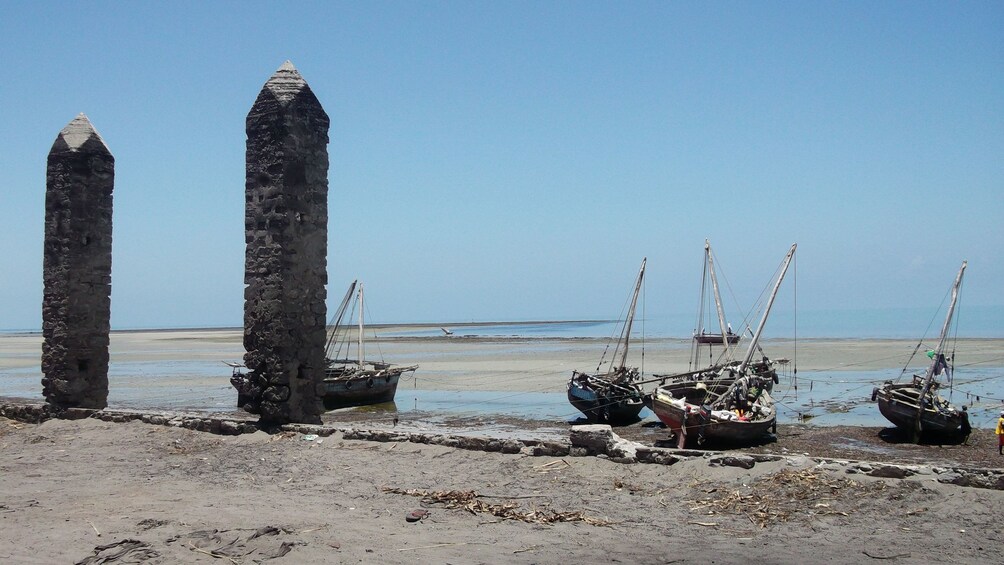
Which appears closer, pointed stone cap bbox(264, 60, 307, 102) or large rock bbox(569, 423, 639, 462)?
large rock bbox(569, 423, 639, 462)

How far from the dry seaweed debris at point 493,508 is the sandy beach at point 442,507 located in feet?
0.08

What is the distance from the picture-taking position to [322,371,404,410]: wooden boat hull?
23203 millimetres

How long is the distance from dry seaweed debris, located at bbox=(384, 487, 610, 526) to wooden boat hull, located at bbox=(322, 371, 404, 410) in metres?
15.5

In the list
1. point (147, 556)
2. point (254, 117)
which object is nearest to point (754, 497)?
point (147, 556)

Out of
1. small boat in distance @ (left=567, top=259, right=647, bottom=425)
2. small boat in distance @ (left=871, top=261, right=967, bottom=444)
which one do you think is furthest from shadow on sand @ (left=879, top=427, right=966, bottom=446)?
→ small boat in distance @ (left=567, top=259, right=647, bottom=425)

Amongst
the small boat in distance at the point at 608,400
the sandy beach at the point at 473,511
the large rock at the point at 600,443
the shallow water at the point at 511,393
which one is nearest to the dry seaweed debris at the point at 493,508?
the sandy beach at the point at 473,511

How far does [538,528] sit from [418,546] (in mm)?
1061

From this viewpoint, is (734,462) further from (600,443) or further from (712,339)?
(712,339)

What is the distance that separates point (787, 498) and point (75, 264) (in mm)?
11625

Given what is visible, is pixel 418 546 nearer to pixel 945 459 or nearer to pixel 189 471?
pixel 189 471

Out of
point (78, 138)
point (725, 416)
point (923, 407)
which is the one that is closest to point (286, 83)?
point (78, 138)

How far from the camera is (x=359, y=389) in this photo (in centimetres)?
2367

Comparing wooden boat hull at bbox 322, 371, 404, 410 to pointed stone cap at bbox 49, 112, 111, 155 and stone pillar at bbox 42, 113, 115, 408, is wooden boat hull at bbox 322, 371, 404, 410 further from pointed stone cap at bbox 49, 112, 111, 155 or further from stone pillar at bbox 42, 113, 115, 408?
pointed stone cap at bbox 49, 112, 111, 155

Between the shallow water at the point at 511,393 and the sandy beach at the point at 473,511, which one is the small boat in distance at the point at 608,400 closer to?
the shallow water at the point at 511,393
